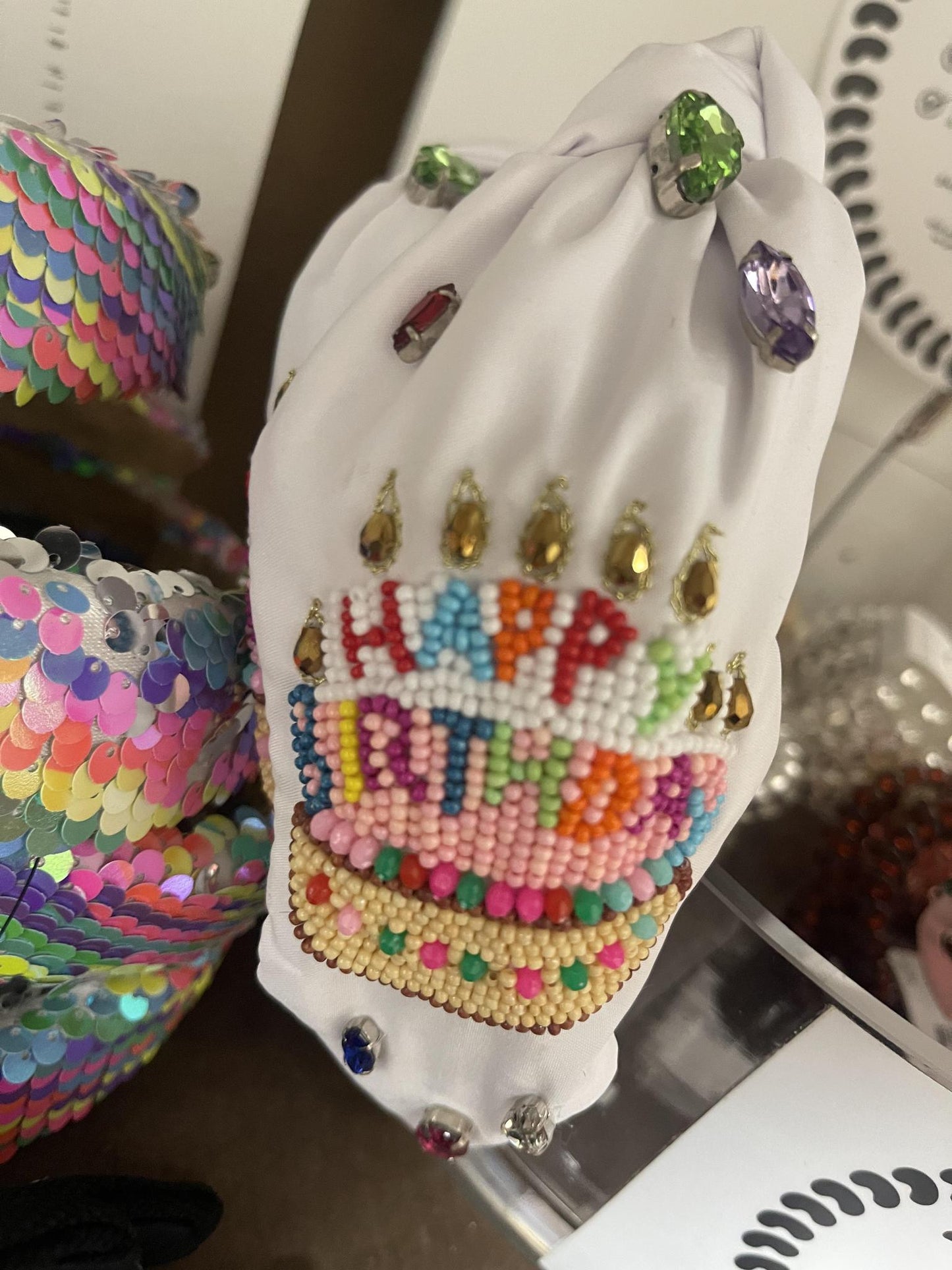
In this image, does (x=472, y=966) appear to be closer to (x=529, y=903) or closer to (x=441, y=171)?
(x=529, y=903)

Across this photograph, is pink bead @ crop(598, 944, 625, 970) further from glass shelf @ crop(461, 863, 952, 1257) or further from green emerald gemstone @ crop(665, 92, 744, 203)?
green emerald gemstone @ crop(665, 92, 744, 203)

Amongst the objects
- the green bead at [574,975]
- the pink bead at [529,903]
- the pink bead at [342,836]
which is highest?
the pink bead at [529,903]

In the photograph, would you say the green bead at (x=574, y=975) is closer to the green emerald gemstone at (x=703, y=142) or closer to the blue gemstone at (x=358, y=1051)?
the blue gemstone at (x=358, y=1051)

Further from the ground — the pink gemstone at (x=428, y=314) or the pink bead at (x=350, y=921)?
the pink gemstone at (x=428, y=314)

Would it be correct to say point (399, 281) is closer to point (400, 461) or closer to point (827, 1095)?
point (400, 461)

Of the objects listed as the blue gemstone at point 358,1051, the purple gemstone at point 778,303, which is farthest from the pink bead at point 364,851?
the purple gemstone at point 778,303

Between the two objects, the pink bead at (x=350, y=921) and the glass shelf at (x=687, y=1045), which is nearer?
the pink bead at (x=350, y=921)

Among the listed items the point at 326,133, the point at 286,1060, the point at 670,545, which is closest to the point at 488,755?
the point at 670,545
